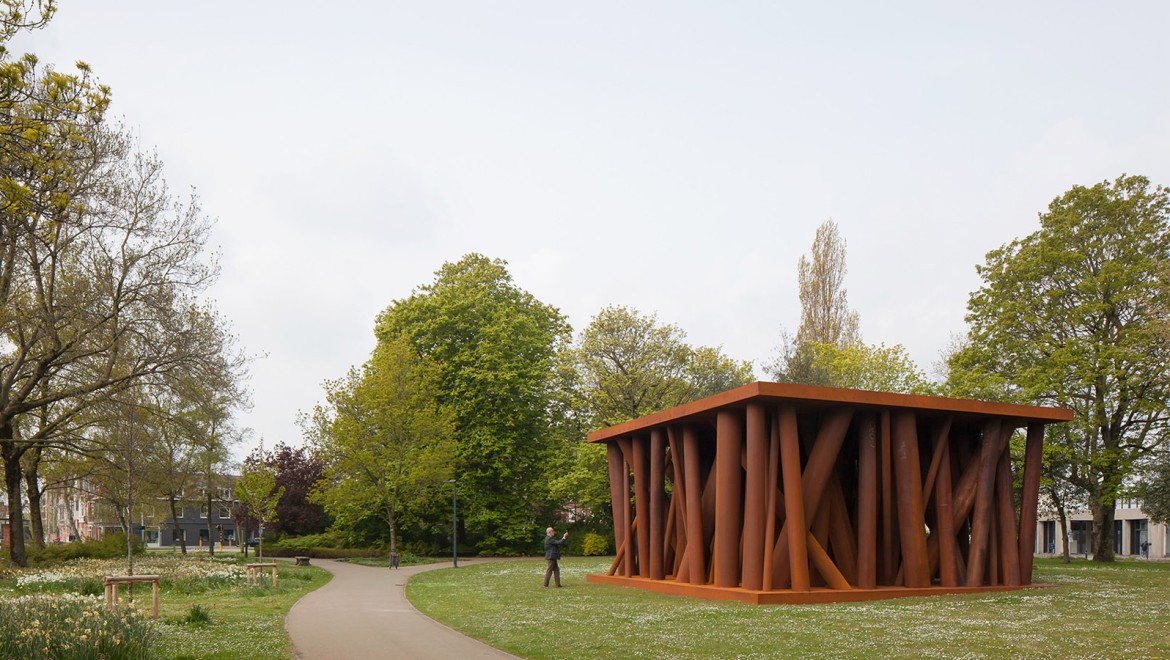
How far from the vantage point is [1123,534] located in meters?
71.0

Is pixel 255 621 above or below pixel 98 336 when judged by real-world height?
below

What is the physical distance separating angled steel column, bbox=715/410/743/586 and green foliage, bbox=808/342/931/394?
1223 inches

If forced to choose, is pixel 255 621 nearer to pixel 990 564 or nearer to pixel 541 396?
pixel 990 564

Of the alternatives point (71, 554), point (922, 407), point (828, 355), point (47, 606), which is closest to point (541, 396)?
point (828, 355)

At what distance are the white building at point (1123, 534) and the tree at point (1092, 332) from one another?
30234 millimetres

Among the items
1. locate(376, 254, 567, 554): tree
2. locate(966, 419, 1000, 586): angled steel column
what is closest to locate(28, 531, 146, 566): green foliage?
locate(376, 254, 567, 554): tree

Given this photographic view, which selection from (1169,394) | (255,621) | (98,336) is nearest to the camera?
(255,621)

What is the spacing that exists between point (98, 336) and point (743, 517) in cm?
2068

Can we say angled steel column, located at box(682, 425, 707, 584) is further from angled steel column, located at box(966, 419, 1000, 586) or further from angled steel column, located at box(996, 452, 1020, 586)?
angled steel column, located at box(996, 452, 1020, 586)

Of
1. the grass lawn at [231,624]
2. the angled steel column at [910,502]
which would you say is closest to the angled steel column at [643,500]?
the angled steel column at [910,502]

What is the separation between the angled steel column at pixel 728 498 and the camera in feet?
68.9

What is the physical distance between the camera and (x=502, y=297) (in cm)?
5525

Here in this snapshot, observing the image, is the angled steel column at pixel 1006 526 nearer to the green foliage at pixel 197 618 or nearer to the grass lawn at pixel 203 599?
the grass lawn at pixel 203 599

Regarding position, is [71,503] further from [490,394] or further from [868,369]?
[868,369]
